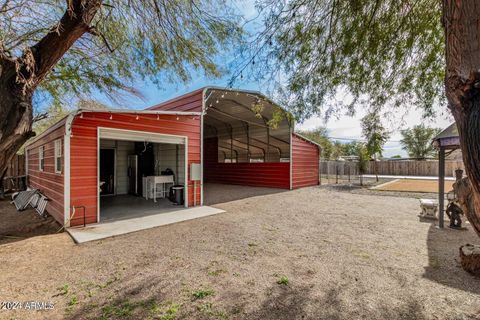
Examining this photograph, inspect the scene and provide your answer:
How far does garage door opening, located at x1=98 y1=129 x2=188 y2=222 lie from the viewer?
6.44 m

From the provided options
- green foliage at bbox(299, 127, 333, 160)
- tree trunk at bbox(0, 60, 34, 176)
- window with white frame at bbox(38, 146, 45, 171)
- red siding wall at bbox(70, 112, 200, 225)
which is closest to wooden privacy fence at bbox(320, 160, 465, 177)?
green foliage at bbox(299, 127, 333, 160)

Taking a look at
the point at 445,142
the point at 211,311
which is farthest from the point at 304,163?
the point at 211,311

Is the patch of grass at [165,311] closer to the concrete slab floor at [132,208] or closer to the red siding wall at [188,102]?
the concrete slab floor at [132,208]

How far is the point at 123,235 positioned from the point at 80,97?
419 cm

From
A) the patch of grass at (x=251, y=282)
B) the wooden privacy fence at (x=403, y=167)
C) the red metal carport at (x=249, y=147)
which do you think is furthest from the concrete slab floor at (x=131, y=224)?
the wooden privacy fence at (x=403, y=167)

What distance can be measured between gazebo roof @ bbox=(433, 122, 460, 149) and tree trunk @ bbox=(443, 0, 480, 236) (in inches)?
152

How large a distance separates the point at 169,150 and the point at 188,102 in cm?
184


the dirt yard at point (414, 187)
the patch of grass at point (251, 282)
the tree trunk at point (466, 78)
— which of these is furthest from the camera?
the dirt yard at point (414, 187)

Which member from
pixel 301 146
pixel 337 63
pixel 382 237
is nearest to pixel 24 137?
pixel 337 63

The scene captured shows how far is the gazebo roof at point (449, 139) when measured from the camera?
4.38 metres

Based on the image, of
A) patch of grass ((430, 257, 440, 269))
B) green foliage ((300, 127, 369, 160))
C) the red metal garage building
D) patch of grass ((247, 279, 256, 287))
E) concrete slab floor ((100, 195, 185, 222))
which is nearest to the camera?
patch of grass ((247, 279, 256, 287))

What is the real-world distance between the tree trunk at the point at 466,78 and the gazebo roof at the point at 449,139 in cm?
385

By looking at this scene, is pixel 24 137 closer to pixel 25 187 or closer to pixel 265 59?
pixel 265 59

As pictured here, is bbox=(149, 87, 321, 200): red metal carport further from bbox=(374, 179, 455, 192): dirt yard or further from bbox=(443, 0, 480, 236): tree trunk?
bbox=(443, 0, 480, 236): tree trunk
